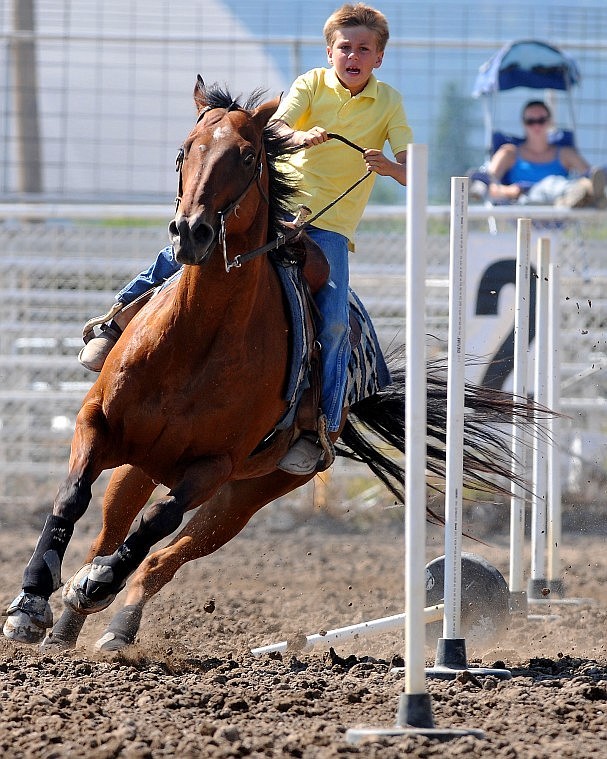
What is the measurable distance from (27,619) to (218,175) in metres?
1.63

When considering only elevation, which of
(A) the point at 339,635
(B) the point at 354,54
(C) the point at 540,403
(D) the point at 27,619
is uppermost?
(B) the point at 354,54

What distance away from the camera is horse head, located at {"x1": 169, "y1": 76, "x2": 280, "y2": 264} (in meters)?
4.18

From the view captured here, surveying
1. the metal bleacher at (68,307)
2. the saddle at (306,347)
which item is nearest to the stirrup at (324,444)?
the saddle at (306,347)

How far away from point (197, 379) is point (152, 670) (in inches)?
42.1

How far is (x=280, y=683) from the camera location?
14.5ft

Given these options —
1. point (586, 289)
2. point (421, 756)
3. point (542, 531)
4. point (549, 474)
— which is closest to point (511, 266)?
point (586, 289)

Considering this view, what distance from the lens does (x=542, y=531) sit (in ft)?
20.9

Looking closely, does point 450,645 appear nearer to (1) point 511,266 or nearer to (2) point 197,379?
(2) point 197,379

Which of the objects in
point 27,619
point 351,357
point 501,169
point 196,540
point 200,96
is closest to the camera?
point 27,619

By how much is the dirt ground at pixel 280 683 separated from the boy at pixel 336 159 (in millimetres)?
1118

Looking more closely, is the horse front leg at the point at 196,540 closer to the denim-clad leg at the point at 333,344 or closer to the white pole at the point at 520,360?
the denim-clad leg at the point at 333,344

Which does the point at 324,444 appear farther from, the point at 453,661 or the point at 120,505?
the point at 453,661

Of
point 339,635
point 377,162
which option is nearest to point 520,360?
point 377,162

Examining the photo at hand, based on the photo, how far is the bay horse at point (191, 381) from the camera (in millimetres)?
4375
